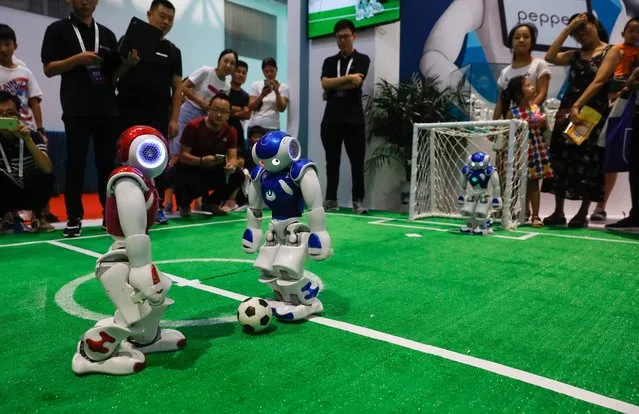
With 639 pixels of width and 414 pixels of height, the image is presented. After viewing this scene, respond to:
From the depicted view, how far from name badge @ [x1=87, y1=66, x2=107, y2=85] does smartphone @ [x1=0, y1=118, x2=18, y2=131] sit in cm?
66

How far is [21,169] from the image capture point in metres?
3.95

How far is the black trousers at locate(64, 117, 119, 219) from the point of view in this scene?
3.82 meters

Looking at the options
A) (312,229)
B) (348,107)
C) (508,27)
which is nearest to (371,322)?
(312,229)

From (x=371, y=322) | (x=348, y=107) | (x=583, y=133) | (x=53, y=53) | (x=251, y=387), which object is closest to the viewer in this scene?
(x=251, y=387)

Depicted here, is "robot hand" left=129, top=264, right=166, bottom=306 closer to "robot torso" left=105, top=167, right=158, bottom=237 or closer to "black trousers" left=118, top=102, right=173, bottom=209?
"robot torso" left=105, top=167, right=158, bottom=237

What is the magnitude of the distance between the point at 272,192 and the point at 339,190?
4.72 m

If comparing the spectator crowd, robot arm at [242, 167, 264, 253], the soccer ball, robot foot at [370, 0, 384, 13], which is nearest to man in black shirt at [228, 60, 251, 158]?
the spectator crowd

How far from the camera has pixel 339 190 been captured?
677cm

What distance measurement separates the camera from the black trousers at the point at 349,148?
18.7 feet

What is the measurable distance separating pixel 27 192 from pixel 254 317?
10.6 feet

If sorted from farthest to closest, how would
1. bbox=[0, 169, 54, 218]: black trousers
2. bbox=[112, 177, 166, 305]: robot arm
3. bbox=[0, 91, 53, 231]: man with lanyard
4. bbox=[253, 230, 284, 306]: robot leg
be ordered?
bbox=[0, 169, 54, 218]: black trousers
bbox=[0, 91, 53, 231]: man with lanyard
bbox=[253, 230, 284, 306]: robot leg
bbox=[112, 177, 166, 305]: robot arm

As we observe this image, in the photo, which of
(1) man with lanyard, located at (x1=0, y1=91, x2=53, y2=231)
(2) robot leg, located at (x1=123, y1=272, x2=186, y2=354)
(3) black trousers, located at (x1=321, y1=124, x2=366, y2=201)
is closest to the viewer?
(2) robot leg, located at (x1=123, y1=272, x2=186, y2=354)

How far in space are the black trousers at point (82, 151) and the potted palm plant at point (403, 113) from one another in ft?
11.5

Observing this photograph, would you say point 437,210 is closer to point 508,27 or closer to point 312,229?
point 508,27
